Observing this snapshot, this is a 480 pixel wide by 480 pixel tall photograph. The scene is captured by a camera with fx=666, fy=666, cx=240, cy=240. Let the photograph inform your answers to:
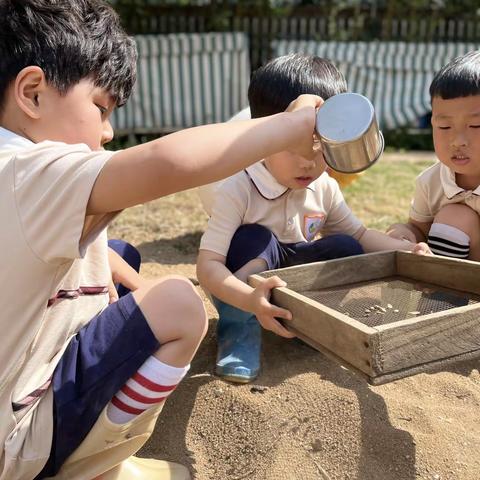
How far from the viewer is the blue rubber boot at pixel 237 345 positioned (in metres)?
1.79

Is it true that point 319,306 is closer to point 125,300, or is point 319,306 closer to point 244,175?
point 125,300

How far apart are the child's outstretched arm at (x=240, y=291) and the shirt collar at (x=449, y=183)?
32.7 inches

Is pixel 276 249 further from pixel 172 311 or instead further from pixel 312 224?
pixel 172 311

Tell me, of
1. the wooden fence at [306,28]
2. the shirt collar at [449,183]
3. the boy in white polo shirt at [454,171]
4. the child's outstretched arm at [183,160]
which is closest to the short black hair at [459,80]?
the boy in white polo shirt at [454,171]

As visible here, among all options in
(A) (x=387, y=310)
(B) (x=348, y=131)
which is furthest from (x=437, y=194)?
(B) (x=348, y=131)

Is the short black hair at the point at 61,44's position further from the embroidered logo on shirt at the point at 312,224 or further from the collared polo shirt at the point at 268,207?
the embroidered logo on shirt at the point at 312,224

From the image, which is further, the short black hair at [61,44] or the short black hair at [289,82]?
the short black hair at [289,82]

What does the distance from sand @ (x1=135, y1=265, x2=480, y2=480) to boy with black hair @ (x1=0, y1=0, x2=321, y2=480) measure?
0.28 m

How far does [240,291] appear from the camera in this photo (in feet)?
5.52

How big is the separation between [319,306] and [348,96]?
43cm

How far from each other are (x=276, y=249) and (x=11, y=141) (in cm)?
93

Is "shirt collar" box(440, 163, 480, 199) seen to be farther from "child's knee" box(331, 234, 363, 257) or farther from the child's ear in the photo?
the child's ear

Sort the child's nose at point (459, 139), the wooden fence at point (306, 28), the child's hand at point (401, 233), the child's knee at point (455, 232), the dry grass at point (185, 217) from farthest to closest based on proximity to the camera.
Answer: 1. the wooden fence at point (306, 28)
2. the dry grass at point (185, 217)
3. the child's hand at point (401, 233)
4. the child's knee at point (455, 232)
5. the child's nose at point (459, 139)

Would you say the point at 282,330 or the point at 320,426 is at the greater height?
the point at 282,330
